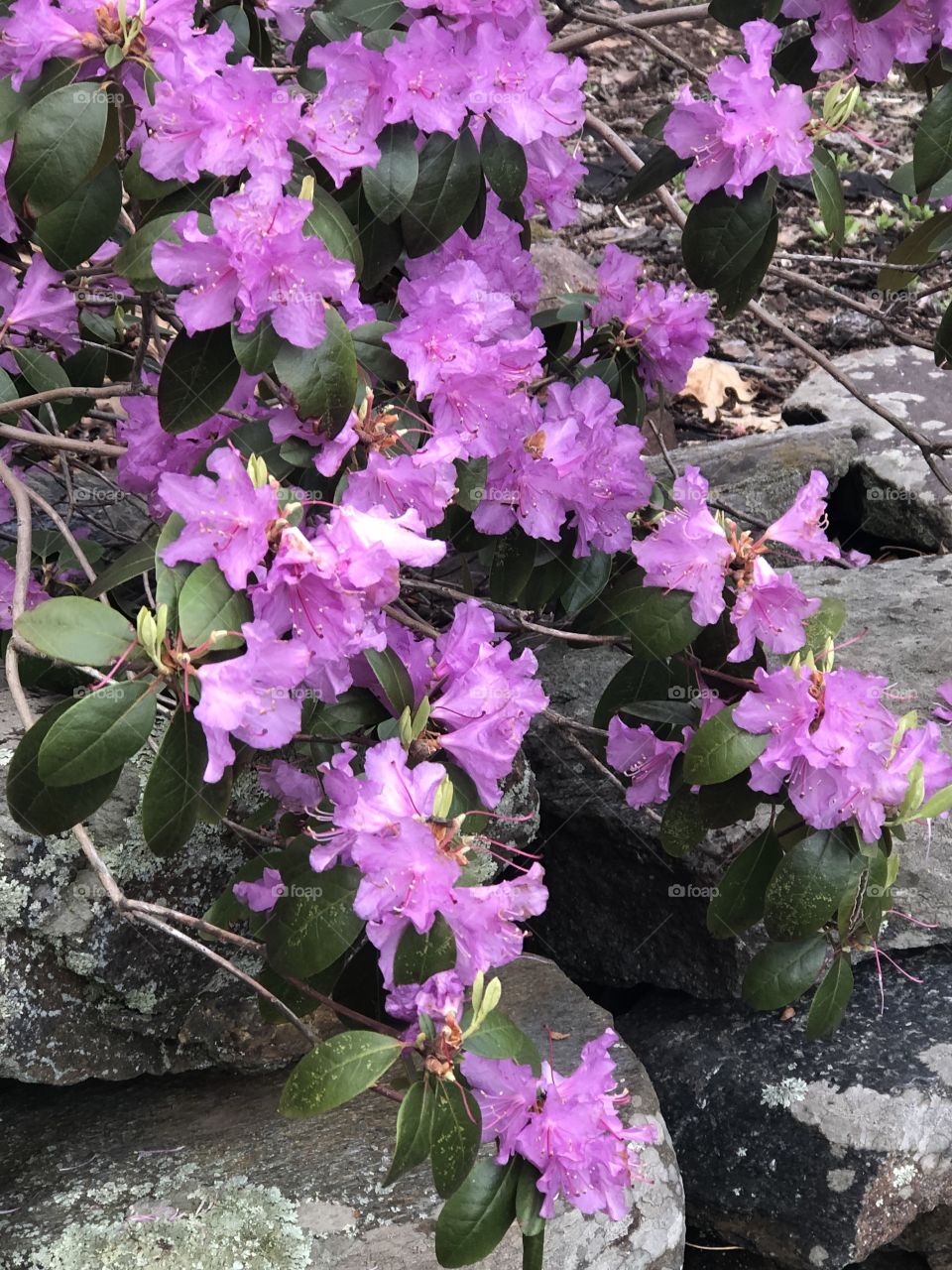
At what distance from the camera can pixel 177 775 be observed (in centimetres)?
125

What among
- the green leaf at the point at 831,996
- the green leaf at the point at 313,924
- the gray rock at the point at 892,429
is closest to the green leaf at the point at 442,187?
the green leaf at the point at 313,924

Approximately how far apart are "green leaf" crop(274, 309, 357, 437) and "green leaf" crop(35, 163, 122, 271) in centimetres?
34

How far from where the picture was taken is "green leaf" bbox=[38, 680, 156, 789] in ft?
3.86

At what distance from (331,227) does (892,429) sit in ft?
Answer: 8.22

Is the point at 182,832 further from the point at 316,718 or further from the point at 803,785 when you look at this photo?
the point at 803,785

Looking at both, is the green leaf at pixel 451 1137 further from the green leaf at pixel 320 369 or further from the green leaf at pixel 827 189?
the green leaf at pixel 827 189

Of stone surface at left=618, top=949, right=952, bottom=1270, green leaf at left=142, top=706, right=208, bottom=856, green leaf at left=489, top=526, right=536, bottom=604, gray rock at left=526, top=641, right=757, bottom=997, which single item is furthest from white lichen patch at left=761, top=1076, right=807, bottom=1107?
green leaf at left=142, top=706, right=208, bottom=856

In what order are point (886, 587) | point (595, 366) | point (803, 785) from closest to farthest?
point (803, 785) → point (595, 366) → point (886, 587)

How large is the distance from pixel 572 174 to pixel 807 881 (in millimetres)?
1028

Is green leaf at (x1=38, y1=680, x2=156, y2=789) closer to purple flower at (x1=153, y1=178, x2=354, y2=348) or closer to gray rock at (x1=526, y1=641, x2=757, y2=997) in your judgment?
purple flower at (x1=153, y1=178, x2=354, y2=348)

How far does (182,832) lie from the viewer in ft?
4.25

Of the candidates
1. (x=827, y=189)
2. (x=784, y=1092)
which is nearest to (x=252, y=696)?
(x=827, y=189)

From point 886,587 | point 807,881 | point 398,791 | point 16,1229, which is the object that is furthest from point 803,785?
point 886,587

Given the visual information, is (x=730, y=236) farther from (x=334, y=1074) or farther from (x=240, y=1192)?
(x=240, y=1192)
